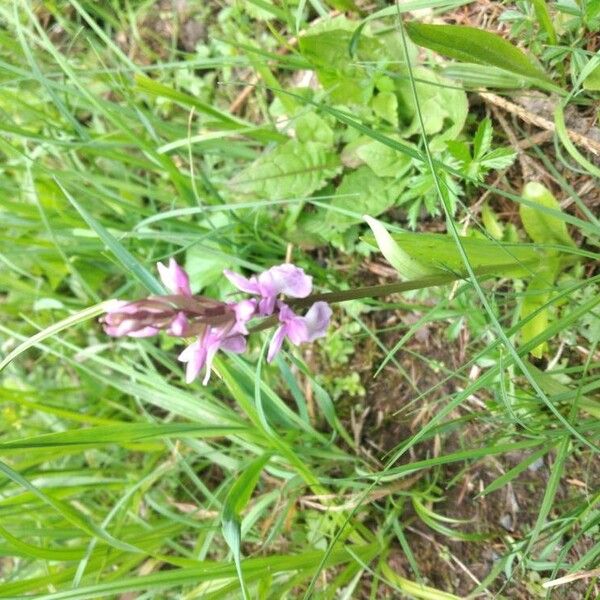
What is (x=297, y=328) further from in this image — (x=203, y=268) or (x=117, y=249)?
(x=203, y=268)

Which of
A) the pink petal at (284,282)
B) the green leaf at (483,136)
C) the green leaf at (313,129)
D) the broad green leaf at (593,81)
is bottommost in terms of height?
the green leaf at (313,129)

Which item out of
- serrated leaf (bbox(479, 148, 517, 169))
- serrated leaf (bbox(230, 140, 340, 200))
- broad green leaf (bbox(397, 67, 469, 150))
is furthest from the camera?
serrated leaf (bbox(230, 140, 340, 200))

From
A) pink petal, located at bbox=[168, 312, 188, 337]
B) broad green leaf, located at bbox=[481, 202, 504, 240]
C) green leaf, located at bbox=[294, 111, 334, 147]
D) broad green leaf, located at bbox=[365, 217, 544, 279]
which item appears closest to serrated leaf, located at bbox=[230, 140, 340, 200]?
green leaf, located at bbox=[294, 111, 334, 147]

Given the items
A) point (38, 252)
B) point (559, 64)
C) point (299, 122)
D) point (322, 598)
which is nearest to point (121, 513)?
point (322, 598)

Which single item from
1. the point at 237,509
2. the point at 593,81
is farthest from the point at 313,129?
the point at 237,509

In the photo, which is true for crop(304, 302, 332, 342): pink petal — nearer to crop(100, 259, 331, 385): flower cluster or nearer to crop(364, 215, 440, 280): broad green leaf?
crop(100, 259, 331, 385): flower cluster

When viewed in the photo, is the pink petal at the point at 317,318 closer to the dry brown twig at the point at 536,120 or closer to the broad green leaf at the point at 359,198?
the broad green leaf at the point at 359,198

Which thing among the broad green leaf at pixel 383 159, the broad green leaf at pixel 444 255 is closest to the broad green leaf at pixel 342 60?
the broad green leaf at pixel 383 159

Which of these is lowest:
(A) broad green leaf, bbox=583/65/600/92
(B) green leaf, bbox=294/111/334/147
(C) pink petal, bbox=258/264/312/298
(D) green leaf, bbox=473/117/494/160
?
(B) green leaf, bbox=294/111/334/147
